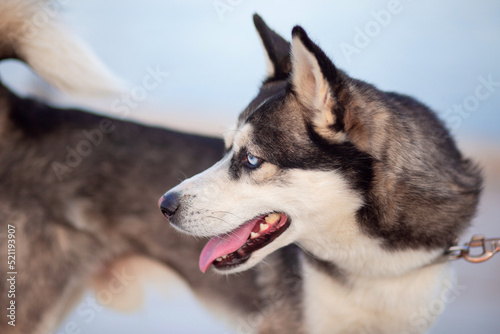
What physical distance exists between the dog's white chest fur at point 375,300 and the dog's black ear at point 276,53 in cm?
76

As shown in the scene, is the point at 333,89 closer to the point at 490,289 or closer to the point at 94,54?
the point at 94,54

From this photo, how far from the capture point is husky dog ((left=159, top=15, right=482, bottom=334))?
4.81 ft

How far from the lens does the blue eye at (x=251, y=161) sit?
58.8 inches

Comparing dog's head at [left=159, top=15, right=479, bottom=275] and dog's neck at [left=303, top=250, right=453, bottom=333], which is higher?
dog's head at [left=159, top=15, right=479, bottom=275]

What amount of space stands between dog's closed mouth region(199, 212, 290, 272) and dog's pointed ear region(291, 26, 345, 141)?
1.06 ft

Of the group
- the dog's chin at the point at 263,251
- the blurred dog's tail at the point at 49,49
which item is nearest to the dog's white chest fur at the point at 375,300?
the dog's chin at the point at 263,251

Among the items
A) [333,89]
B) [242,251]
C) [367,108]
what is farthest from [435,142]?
[242,251]

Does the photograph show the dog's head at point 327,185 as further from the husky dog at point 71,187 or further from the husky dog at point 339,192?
the husky dog at point 71,187

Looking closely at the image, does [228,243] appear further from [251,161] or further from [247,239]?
[251,161]

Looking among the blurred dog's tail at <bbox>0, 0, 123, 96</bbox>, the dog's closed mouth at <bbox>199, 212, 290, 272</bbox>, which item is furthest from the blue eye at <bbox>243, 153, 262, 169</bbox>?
the blurred dog's tail at <bbox>0, 0, 123, 96</bbox>

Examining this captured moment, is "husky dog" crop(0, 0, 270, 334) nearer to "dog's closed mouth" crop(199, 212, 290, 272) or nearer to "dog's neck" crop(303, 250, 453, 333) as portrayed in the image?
"dog's neck" crop(303, 250, 453, 333)

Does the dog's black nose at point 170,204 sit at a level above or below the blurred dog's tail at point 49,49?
above

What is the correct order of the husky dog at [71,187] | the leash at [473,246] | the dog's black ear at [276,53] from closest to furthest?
the leash at [473,246], the dog's black ear at [276,53], the husky dog at [71,187]

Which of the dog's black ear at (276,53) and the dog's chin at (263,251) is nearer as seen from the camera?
the dog's chin at (263,251)
